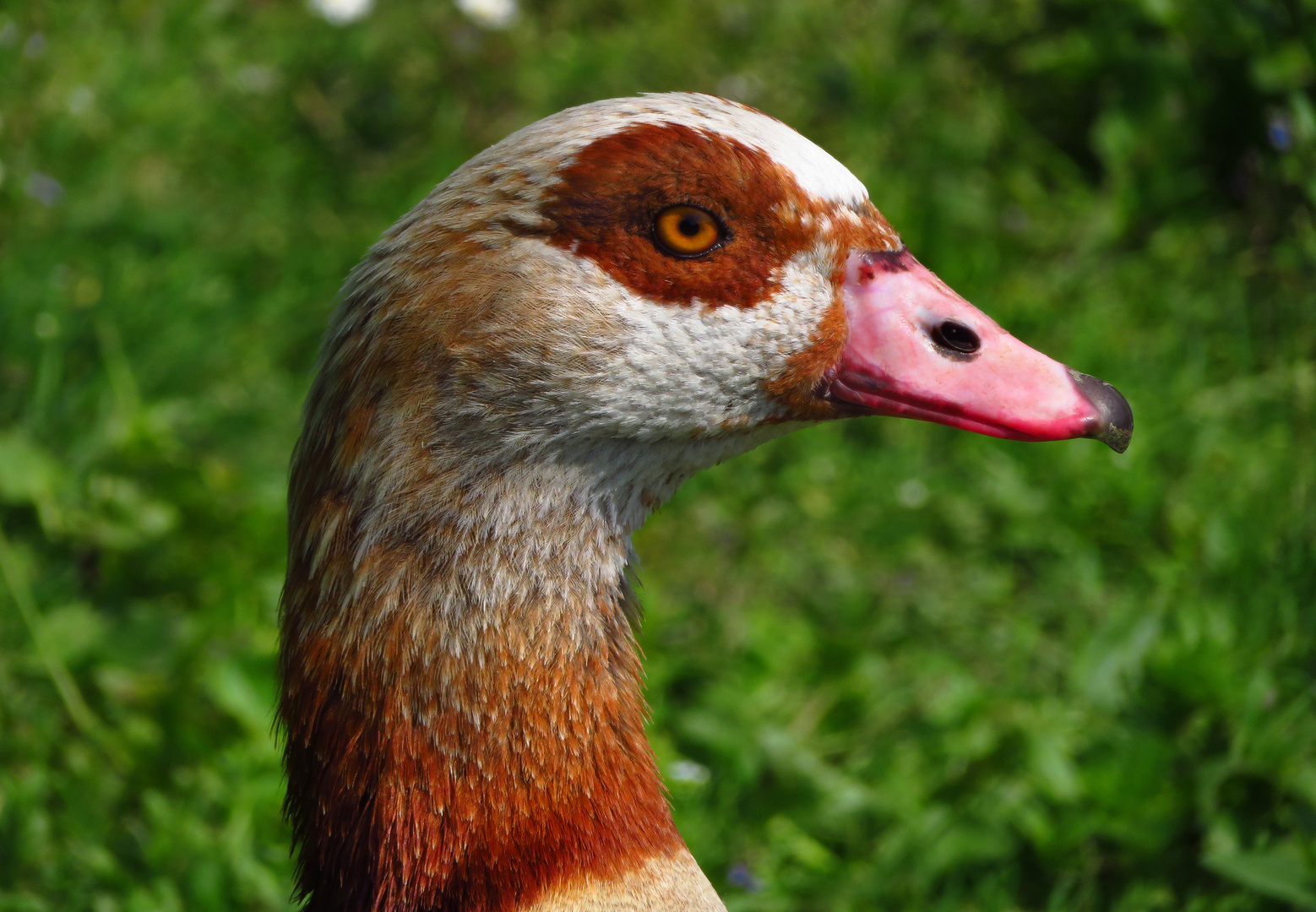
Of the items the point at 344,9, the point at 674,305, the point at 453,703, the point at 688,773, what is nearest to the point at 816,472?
the point at 688,773

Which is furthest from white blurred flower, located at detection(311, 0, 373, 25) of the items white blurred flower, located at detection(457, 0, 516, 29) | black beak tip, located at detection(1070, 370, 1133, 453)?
black beak tip, located at detection(1070, 370, 1133, 453)

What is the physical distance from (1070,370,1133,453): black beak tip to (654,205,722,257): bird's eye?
1.56 feet

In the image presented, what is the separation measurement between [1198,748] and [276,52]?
3.48 m

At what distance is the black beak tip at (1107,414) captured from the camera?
1.58m

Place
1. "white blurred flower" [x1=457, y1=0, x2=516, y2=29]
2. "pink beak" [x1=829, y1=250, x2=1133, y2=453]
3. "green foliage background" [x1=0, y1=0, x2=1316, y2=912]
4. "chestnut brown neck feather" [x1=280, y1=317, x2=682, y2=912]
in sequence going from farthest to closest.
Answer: "white blurred flower" [x1=457, y1=0, x2=516, y2=29] → "green foliage background" [x1=0, y1=0, x2=1316, y2=912] → "pink beak" [x1=829, y1=250, x2=1133, y2=453] → "chestnut brown neck feather" [x1=280, y1=317, x2=682, y2=912]

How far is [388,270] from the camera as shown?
153 cm

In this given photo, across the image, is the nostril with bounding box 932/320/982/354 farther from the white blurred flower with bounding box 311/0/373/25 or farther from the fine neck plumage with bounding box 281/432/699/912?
the white blurred flower with bounding box 311/0/373/25

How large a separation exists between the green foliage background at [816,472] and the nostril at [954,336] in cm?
111

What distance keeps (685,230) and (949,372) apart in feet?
1.22

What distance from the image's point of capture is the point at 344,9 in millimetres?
4336

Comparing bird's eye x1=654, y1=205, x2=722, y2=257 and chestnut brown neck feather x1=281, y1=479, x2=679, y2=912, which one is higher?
bird's eye x1=654, y1=205, x2=722, y2=257

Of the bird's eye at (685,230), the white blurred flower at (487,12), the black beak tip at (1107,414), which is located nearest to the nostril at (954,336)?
the black beak tip at (1107,414)

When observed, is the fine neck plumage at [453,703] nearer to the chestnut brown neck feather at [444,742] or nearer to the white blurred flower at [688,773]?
the chestnut brown neck feather at [444,742]

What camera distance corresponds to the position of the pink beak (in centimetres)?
158
